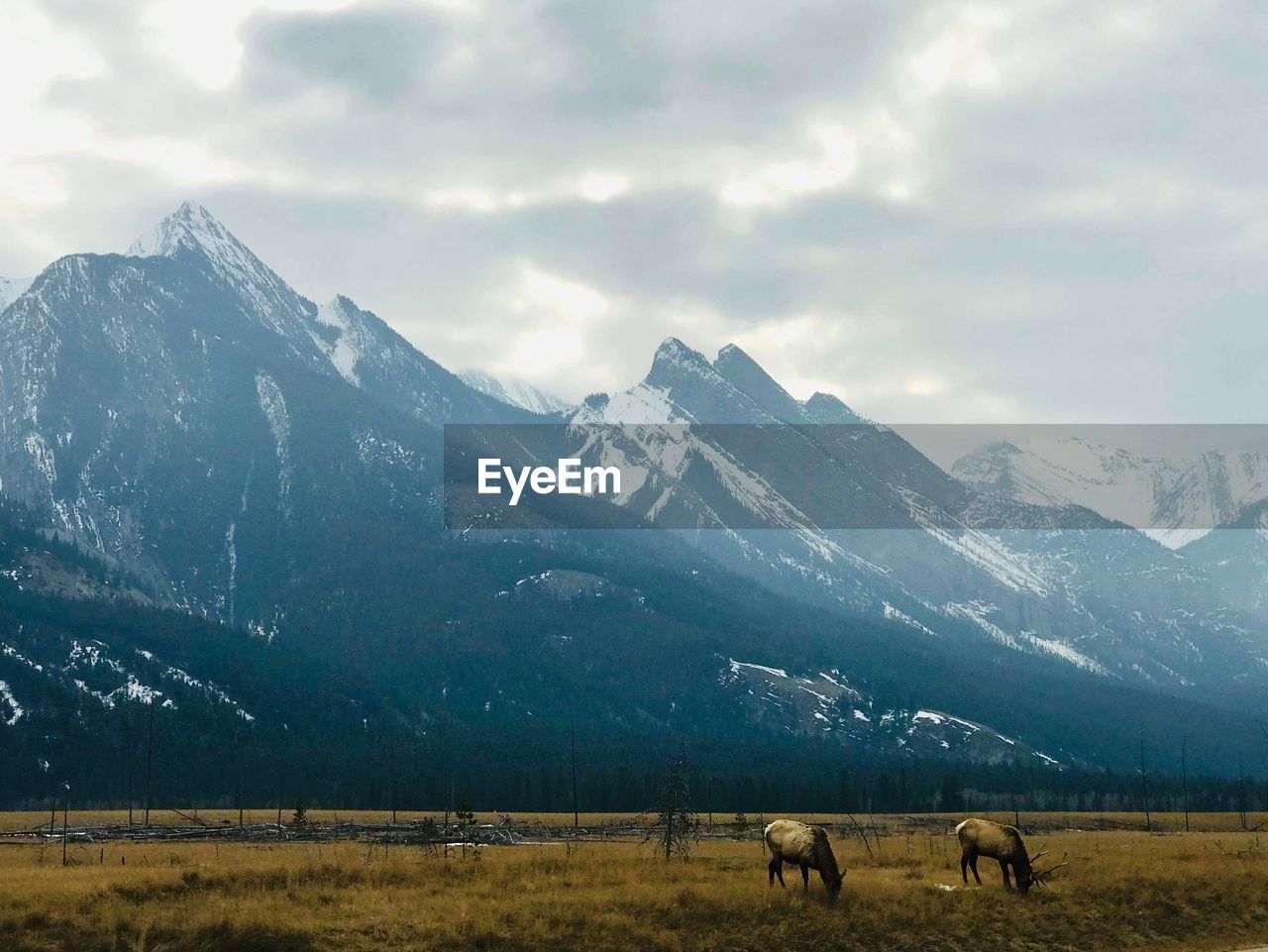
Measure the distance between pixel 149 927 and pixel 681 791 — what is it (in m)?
34.0

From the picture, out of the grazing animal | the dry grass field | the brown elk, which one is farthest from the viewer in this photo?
the brown elk

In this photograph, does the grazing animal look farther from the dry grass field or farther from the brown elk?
the brown elk

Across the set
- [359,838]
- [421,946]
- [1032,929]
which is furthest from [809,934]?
[359,838]

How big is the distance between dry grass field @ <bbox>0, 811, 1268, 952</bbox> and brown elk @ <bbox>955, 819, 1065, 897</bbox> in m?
1.07

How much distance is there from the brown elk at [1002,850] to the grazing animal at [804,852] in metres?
7.34

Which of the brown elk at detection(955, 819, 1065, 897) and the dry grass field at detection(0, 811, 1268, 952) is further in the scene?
the brown elk at detection(955, 819, 1065, 897)

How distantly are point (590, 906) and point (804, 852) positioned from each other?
9.47 m

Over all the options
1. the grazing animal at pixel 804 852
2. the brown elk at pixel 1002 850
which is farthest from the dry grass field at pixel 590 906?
the brown elk at pixel 1002 850

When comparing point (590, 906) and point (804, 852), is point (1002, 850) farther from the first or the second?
point (590, 906)

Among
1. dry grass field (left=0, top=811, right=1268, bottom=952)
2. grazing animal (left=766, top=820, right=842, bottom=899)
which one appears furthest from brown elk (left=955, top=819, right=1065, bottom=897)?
grazing animal (left=766, top=820, right=842, bottom=899)

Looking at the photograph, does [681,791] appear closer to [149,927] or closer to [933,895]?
[933,895]

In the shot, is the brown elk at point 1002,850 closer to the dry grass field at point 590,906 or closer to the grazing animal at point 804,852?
the dry grass field at point 590,906

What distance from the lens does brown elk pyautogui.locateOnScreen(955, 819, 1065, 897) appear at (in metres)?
57.2

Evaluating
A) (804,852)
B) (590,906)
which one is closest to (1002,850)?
(804,852)
